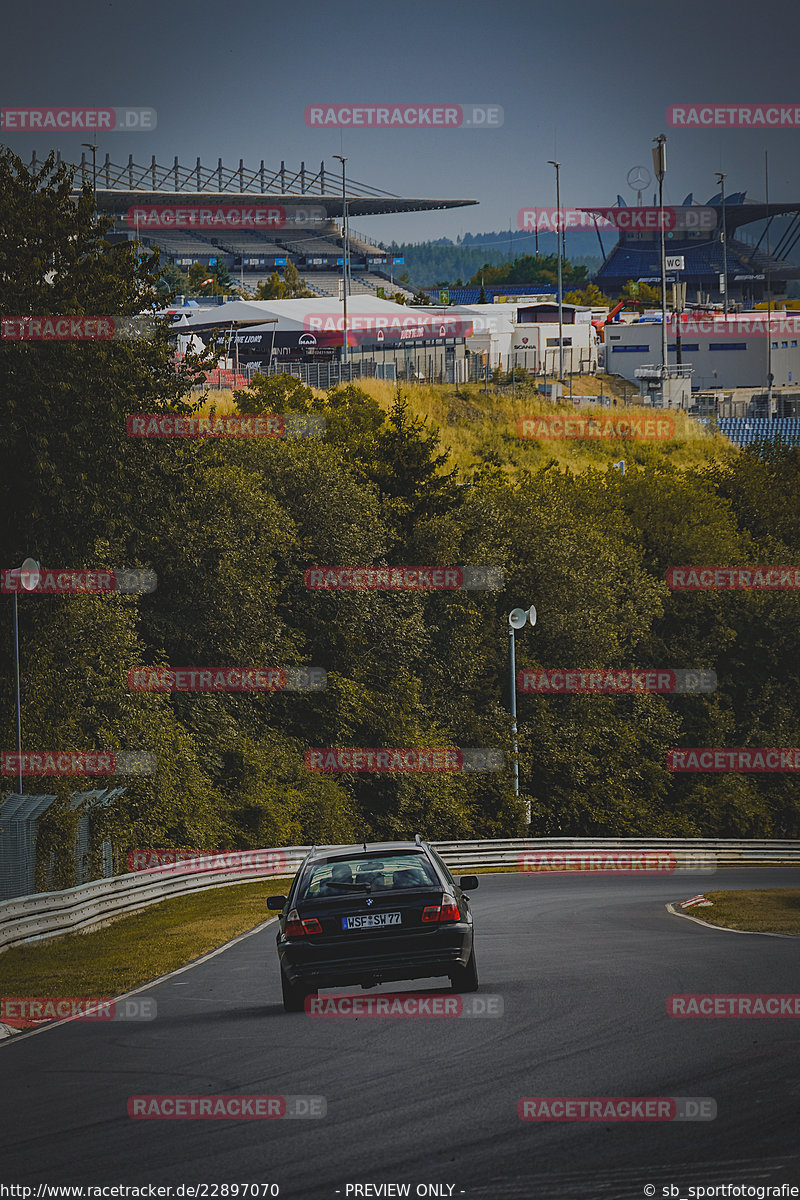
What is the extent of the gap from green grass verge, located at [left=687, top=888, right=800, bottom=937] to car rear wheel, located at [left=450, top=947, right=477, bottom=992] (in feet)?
23.2

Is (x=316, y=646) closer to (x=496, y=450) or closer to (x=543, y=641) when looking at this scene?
(x=543, y=641)

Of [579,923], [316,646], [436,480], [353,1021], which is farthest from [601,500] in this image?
[353,1021]

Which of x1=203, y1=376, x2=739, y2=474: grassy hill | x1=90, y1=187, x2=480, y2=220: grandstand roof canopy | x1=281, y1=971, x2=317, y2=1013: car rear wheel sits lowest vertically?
x1=281, y1=971, x2=317, y2=1013: car rear wheel

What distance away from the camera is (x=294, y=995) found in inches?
491

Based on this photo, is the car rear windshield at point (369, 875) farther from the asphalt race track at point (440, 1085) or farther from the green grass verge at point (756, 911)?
the green grass verge at point (756, 911)

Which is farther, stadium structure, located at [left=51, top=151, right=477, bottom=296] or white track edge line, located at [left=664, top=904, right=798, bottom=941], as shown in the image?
stadium structure, located at [left=51, top=151, right=477, bottom=296]

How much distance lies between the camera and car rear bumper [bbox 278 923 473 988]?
12.3 metres

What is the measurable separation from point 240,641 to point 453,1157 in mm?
35947

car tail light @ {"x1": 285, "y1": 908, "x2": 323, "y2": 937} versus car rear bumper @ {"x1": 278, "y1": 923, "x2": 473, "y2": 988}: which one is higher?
car tail light @ {"x1": 285, "y1": 908, "x2": 323, "y2": 937}

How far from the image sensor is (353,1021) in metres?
11.7

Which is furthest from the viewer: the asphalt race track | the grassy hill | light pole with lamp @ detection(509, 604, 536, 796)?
the grassy hill

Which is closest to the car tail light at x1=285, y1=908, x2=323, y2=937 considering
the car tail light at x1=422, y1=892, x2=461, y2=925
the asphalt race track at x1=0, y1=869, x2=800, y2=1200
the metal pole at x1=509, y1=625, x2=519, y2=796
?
the asphalt race track at x1=0, y1=869, x2=800, y2=1200

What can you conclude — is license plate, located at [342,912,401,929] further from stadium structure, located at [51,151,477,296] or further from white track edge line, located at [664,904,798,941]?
stadium structure, located at [51,151,477,296]

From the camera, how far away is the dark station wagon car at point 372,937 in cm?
1233
